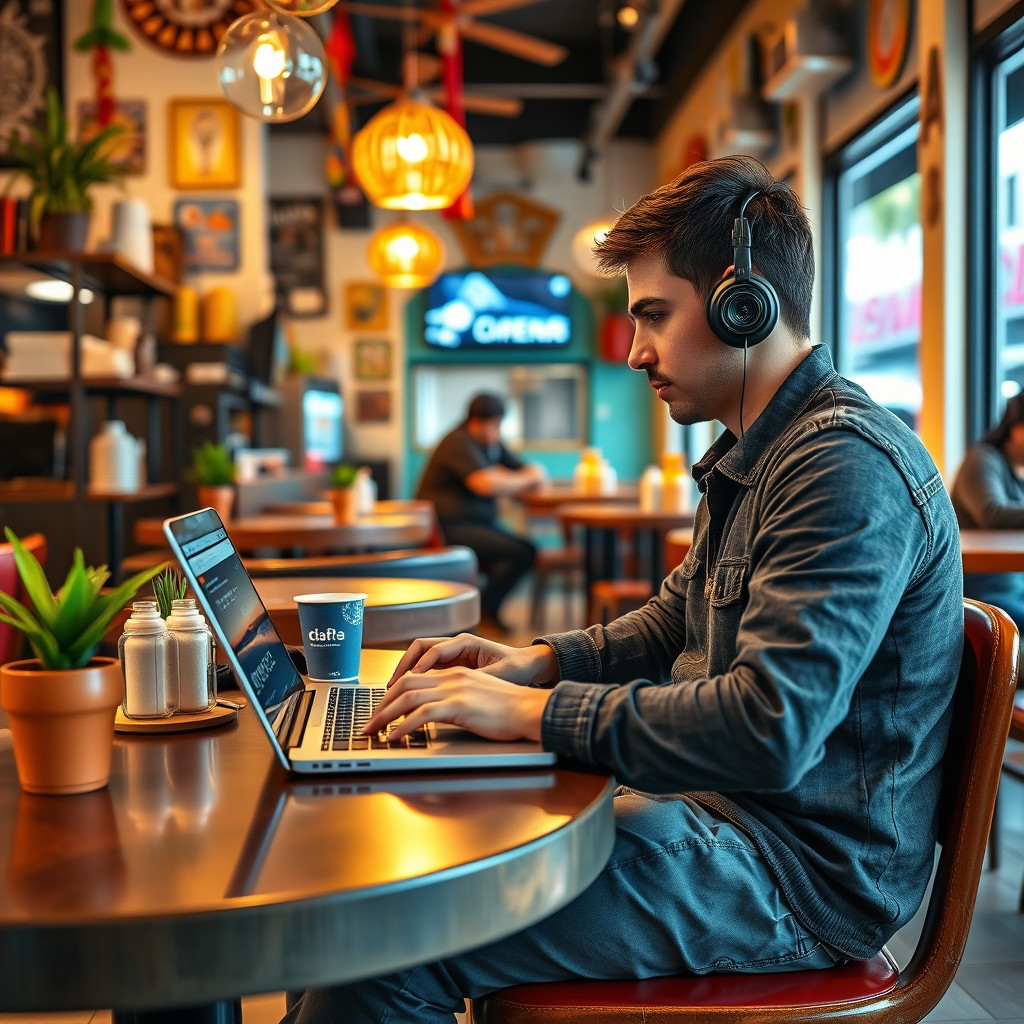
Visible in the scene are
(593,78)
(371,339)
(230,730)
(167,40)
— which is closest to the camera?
(230,730)

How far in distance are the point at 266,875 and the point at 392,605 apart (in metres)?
1.27

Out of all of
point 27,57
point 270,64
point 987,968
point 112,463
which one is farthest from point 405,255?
point 987,968

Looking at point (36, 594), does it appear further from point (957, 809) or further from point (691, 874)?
point (957, 809)

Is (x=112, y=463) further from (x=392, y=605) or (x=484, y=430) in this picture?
(x=392, y=605)

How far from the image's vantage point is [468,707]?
0.99 m

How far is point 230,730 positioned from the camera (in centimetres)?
116

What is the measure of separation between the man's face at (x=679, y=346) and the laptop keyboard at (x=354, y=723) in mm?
473

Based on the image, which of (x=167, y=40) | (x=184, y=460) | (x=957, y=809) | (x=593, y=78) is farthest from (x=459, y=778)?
(x=593, y=78)

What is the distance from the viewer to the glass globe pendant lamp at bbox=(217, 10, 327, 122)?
2570 millimetres

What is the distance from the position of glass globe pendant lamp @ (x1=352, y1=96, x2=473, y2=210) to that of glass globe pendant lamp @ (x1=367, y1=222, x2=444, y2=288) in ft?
5.49

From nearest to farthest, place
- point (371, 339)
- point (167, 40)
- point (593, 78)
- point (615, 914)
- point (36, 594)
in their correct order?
point (36, 594)
point (615, 914)
point (167, 40)
point (593, 78)
point (371, 339)

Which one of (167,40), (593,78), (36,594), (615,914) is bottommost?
(615,914)

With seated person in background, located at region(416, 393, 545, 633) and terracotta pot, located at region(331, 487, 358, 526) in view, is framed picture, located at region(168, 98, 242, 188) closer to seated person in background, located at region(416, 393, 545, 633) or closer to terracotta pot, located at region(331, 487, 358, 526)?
seated person in background, located at region(416, 393, 545, 633)

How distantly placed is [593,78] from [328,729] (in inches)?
372
